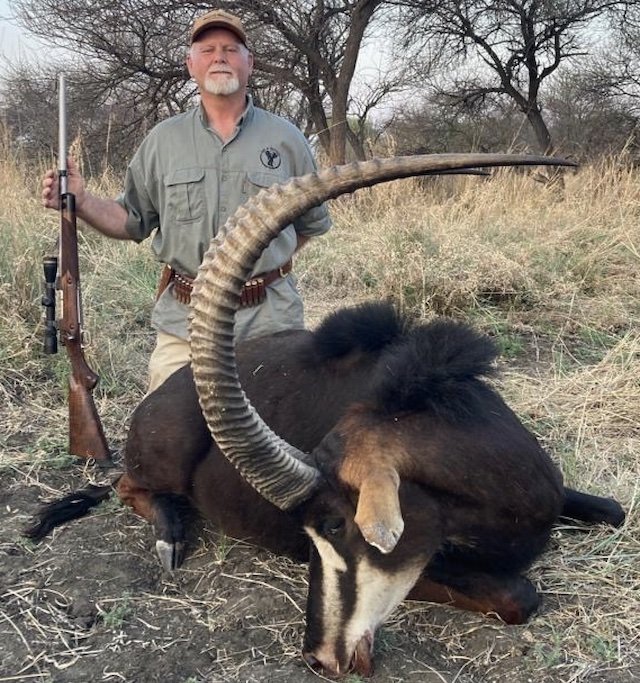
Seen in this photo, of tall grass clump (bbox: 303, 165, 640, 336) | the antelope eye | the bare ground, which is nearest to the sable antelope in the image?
the antelope eye

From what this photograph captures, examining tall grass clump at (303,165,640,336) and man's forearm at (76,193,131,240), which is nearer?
man's forearm at (76,193,131,240)

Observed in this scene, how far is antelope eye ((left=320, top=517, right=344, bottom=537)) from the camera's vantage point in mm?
2439

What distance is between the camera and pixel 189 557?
3303 millimetres

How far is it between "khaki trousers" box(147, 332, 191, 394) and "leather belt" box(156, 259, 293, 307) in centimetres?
23

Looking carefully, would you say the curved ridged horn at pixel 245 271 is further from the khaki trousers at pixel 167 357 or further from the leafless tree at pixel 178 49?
the leafless tree at pixel 178 49

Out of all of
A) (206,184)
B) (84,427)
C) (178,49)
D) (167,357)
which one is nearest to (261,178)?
(206,184)

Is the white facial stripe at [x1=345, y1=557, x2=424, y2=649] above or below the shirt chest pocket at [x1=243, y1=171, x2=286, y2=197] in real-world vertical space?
below

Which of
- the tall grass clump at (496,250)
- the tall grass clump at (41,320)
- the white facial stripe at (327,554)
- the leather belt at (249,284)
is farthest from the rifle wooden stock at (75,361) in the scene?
the tall grass clump at (496,250)

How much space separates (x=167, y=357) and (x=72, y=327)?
0.51 m

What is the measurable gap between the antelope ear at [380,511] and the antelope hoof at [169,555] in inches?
46.7

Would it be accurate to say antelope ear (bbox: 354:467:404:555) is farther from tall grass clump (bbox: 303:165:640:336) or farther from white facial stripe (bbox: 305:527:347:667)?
tall grass clump (bbox: 303:165:640:336)

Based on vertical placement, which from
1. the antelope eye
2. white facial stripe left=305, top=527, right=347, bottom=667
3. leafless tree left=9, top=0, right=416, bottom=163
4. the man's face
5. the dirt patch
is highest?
leafless tree left=9, top=0, right=416, bottom=163

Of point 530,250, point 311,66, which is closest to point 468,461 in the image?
point 530,250

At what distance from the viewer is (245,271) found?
2.18 meters
